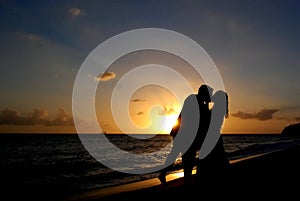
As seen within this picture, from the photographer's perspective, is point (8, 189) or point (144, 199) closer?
point (144, 199)

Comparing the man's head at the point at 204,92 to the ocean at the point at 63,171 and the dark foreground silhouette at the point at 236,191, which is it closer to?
the dark foreground silhouette at the point at 236,191

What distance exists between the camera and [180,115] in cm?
509

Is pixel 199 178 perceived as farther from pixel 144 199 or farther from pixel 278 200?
pixel 278 200

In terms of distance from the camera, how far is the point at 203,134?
206 inches

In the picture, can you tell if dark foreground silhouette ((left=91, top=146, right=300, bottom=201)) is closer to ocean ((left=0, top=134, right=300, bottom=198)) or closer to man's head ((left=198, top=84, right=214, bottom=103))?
man's head ((left=198, top=84, right=214, bottom=103))

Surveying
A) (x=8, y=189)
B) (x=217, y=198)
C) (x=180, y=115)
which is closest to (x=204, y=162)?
(x=217, y=198)

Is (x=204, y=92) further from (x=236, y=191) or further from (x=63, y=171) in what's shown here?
(x=63, y=171)

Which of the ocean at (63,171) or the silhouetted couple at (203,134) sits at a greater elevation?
the silhouetted couple at (203,134)

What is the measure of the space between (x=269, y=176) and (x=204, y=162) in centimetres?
373

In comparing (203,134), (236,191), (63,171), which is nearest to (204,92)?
(203,134)

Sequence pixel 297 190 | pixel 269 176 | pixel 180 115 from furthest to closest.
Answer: pixel 269 176 → pixel 297 190 → pixel 180 115

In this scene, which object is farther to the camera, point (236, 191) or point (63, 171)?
point (63, 171)

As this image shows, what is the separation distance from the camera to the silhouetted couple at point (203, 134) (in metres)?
5.08

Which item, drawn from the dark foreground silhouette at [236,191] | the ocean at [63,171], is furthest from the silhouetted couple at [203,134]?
the ocean at [63,171]
